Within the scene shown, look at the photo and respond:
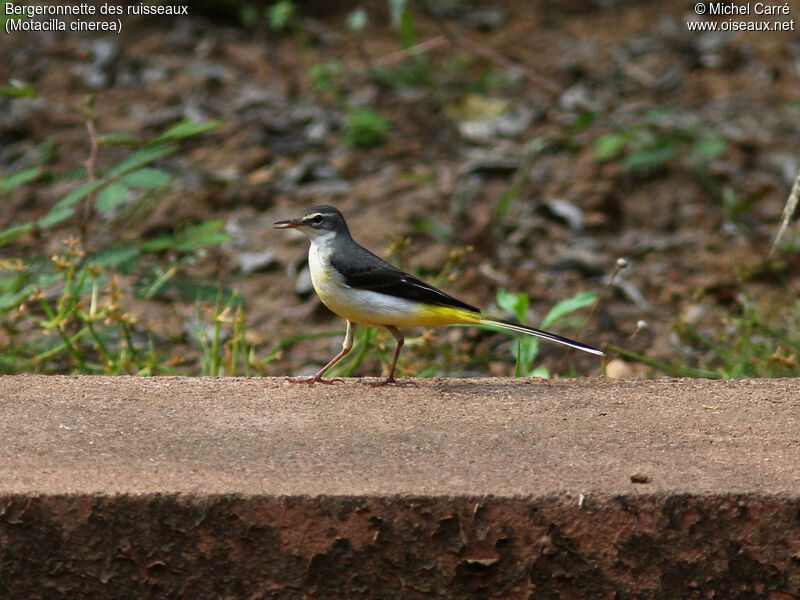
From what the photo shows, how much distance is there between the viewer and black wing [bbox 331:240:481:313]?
3889mm

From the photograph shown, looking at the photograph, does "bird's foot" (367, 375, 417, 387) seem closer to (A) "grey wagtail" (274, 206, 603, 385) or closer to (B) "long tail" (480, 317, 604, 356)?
(A) "grey wagtail" (274, 206, 603, 385)

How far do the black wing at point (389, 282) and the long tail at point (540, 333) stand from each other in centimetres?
8

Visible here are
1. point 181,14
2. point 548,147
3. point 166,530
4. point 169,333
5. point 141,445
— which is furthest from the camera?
point 181,14

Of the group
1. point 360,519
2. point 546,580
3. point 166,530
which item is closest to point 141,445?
point 166,530

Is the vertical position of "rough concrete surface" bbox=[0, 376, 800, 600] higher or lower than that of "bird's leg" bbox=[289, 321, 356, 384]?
higher

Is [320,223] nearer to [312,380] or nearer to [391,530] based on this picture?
[312,380]

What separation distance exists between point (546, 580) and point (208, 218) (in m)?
4.80

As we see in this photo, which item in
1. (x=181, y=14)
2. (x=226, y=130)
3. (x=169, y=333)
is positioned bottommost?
(x=169, y=333)

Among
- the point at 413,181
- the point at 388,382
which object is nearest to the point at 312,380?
the point at 388,382

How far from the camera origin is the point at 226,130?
793 centimetres

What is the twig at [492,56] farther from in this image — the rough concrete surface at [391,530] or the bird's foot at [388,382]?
the rough concrete surface at [391,530]

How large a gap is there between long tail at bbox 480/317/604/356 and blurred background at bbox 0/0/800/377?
0.58 m

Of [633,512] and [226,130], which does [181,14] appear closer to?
[226,130]

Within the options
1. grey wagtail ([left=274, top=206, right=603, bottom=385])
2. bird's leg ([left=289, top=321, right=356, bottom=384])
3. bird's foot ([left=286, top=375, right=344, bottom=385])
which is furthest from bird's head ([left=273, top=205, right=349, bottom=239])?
bird's foot ([left=286, top=375, right=344, bottom=385])
